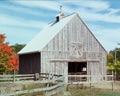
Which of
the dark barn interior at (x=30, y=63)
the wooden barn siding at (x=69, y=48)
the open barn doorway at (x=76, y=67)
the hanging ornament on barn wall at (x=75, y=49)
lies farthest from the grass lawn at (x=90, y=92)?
the open barn doorway at (x=76, y=67)

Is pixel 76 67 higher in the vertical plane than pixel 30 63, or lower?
lower

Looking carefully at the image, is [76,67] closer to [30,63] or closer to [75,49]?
[75,49]

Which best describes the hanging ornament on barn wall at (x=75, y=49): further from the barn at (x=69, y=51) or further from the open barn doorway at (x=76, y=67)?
the open barn doorway at (x=76, y=67)

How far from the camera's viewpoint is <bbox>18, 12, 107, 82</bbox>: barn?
36.1 m

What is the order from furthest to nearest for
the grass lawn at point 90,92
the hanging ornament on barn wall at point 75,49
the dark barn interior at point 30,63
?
the dark barn interior at point 30,63 → the hanging ornament on barn wall at point 75,49 → the grass lawn at point 90,92

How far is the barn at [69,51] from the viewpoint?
36062mm

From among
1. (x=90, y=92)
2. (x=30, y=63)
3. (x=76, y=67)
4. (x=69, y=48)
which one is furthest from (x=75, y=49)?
(x=90, y=92)

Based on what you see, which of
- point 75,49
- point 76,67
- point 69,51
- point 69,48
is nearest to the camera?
point 69,51

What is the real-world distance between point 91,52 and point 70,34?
3059 mm

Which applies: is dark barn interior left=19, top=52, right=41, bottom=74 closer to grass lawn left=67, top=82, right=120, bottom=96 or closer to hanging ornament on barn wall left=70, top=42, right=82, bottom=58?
hanging ornament on barn wall left=70, top=42, right=82, bottom=58

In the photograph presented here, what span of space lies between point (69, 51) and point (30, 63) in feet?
18.3

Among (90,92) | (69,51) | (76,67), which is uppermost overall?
(69,51)

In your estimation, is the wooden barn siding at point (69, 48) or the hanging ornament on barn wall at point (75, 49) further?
the hanging ornament on barn wall at point (75, 49)

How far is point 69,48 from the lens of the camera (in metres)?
37.2
